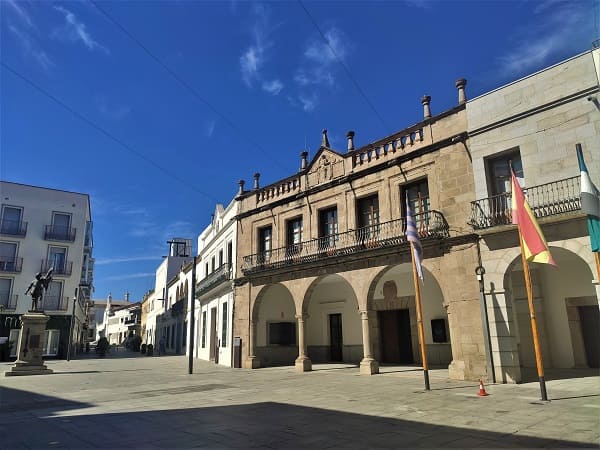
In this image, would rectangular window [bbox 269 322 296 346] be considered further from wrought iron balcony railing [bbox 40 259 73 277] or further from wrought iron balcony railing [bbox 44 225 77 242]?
wrought iron balcony railing [bbox 44 225 77 242]

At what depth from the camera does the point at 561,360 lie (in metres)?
13.9

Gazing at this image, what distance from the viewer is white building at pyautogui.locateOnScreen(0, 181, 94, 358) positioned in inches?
1198

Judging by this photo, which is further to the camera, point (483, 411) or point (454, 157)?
point (454, 157)

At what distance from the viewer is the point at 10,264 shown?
3077 cm

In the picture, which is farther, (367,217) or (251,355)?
(251,355)

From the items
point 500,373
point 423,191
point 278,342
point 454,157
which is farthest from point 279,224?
point 500,373

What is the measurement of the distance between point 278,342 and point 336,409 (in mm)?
13026

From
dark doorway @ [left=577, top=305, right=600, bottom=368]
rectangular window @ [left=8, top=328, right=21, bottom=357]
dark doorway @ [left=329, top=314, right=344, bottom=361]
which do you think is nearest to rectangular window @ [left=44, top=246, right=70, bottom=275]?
rectangular window @ [left=8, top=328, right=21, bottom=357]

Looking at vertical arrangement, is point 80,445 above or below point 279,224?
below

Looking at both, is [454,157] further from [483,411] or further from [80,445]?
[80,445]

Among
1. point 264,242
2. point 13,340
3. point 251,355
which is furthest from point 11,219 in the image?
point 251,355

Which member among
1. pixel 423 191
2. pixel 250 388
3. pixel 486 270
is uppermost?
pixel 423 191

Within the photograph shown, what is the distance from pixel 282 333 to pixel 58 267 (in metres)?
21.4

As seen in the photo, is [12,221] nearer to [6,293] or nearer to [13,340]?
[6,293]
